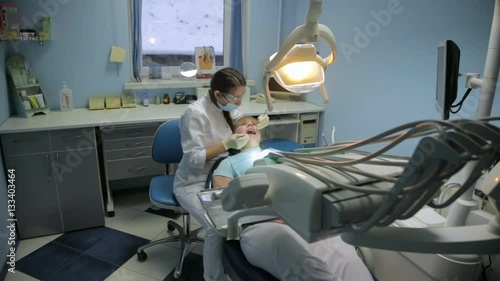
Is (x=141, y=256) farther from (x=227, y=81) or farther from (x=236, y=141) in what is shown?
(x=227, y=81)

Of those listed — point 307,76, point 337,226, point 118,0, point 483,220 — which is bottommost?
point 483,220

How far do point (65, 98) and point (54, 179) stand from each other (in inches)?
30.1

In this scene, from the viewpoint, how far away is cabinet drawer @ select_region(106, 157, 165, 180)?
2623mm

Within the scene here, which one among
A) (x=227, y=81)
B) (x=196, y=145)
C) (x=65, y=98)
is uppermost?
(x=227, y=81)

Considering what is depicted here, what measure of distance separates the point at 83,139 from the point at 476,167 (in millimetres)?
2390

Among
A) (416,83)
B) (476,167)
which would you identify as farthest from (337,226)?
(416,83)

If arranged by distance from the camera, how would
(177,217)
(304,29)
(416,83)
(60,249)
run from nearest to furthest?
1. (304,29)
2. (416,83)
3. (60,249)
4. (177,217)

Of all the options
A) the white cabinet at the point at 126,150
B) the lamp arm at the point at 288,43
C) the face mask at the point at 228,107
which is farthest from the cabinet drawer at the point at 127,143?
the lamp arm at the point at 288,43

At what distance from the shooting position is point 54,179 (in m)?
2.35

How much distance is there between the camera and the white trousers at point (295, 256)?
97cm

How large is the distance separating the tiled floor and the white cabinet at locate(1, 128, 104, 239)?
13 cm

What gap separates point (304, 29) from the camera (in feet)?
3.45

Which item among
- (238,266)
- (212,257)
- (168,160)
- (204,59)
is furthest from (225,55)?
(238,266)

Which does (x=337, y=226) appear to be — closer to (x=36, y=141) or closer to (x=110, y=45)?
(x=36, y=141)
